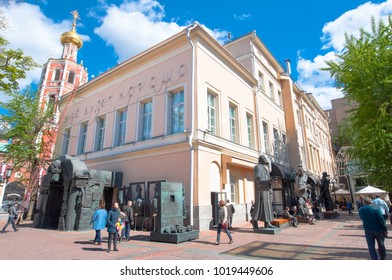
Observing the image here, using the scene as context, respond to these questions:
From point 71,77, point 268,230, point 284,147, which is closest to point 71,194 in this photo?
point 268,230

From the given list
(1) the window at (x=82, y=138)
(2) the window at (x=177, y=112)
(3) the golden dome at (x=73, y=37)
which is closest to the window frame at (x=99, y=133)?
(1) the window at (x=82, y=138)

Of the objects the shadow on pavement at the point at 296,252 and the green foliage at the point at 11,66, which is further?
the green foliage at the point at 11,66

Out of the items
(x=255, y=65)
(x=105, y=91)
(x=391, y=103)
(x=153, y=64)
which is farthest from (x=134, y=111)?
(x=391, y=103)

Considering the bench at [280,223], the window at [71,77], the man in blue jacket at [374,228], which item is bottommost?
the bench at [280,223]

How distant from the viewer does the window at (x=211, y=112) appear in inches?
562

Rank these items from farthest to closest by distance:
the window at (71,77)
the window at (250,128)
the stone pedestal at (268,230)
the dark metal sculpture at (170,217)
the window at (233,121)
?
the window at (71,77)
the window at (250,128)
the window at (233,121)
the stone pedestal at (268,230)
the dark metal sculpture at (170,217)

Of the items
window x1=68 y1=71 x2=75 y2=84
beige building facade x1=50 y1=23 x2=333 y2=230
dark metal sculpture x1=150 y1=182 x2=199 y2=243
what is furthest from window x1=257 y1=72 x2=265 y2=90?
window x1=68 y1=71 x2=75 y2=84

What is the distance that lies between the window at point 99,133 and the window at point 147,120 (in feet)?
15.6

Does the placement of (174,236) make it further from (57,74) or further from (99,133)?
(57,74)

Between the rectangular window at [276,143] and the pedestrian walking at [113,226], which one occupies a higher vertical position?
the rectangular window at [276,143]

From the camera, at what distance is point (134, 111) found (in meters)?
16.0

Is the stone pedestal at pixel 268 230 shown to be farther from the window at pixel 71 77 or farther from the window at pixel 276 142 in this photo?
the window at pixel 71 77

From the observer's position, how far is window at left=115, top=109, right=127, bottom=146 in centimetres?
1695
